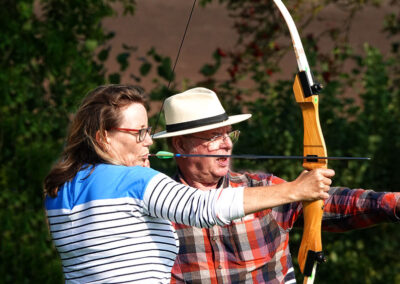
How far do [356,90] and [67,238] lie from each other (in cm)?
401

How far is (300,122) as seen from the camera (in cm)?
546

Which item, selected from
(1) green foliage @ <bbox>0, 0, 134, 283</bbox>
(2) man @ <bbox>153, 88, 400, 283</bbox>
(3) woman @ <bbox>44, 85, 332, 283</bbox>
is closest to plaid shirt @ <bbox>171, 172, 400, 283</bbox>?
(2) man @ <bbox>153, 88, 400, 283</bbox>

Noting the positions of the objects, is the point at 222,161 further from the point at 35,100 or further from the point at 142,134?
the point at 35,100

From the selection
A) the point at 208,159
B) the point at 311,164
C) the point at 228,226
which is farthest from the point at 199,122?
the point at 311,164

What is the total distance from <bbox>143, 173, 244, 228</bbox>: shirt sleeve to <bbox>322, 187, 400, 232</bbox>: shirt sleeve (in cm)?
88

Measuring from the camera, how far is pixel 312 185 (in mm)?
2182

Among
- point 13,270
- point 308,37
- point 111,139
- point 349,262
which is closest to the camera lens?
point 111,139

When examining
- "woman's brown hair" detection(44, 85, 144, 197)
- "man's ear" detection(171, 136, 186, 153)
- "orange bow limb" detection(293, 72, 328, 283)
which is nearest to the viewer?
"woman's brown hair" detection(44, 85, 144, 197)

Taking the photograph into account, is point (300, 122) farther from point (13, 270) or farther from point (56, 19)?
point (13, 270)

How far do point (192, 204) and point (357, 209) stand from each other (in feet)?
3.40

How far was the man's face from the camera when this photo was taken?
10.2 feet

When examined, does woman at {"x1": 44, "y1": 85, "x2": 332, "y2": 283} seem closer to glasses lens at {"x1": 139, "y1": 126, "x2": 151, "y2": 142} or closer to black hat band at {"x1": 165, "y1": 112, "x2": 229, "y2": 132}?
glasses lens at {"x1": 139, "y1": 126, "x2": 151, "y2": 142}

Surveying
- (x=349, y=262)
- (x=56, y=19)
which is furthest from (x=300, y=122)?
(x=56, y=19)

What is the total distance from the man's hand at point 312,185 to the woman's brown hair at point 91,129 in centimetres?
60
